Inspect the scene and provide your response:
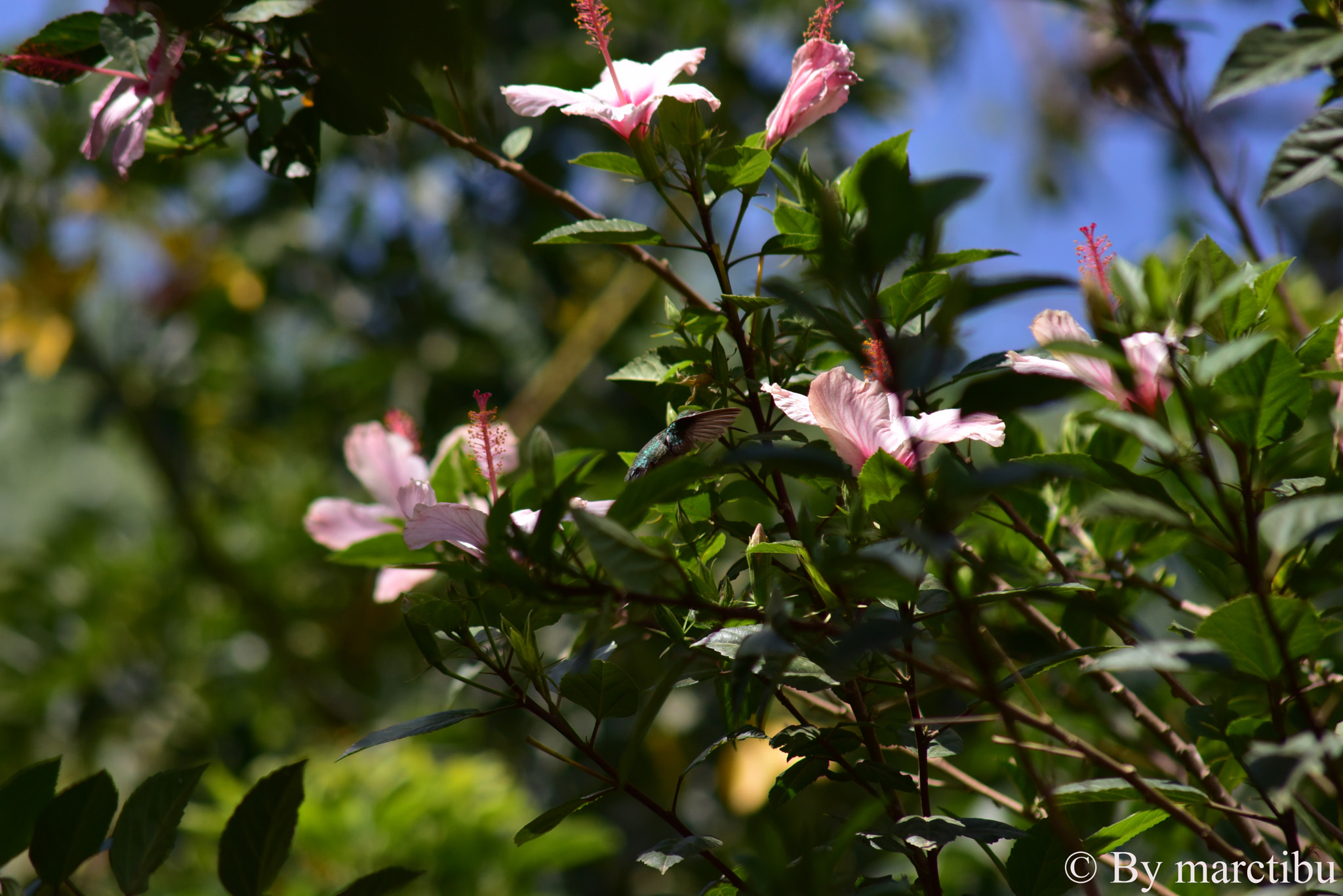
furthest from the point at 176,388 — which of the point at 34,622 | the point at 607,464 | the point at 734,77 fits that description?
the point at 734,77

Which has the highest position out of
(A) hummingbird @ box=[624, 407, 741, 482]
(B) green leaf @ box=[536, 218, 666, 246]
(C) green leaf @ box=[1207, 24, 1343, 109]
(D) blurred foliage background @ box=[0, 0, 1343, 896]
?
(C) green leaf @ box=[1207, 24, 1343, 109]

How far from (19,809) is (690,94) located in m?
0.47

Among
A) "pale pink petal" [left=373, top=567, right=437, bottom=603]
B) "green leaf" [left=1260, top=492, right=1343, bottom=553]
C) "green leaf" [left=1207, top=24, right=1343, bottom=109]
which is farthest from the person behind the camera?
"pale pink petal" [left=373, top=567, right=437, bottom=603]

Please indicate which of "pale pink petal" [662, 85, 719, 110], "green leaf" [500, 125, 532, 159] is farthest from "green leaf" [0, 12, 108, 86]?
"pale pink petal" [662, 85, 719, 110]

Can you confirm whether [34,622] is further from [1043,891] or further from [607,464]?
[1043,891]

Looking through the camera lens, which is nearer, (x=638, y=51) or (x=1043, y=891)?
(x=1043, y=891)

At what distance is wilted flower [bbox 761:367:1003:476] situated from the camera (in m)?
0.39

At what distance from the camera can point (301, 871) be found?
1.24m

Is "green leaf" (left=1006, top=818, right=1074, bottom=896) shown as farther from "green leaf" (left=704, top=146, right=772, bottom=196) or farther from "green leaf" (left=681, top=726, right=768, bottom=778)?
"green leaf" (left=704, top=146, right=772, bottom=196)

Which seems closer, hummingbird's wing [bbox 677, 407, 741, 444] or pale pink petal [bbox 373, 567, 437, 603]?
hummingbird's wing [bbox 677, 407, 741, 444]

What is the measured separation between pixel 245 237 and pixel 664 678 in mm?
1969

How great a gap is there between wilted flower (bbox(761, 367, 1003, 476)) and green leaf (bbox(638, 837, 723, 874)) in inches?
7.0

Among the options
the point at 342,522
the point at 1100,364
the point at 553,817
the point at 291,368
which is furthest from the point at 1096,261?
the point at 291,368

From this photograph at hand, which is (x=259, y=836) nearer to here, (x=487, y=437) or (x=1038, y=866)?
(x=487, y=437)
